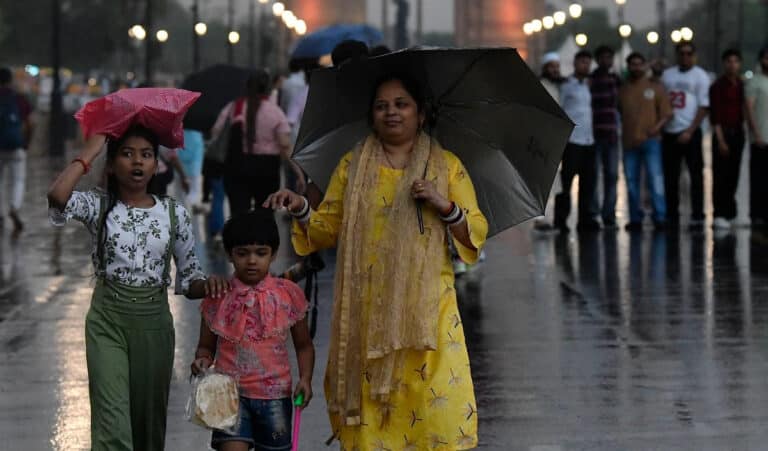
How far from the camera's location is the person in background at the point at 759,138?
17.7 meters

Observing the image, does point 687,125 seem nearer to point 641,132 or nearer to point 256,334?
point 641,132

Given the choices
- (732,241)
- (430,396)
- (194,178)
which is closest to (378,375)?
(430,396)

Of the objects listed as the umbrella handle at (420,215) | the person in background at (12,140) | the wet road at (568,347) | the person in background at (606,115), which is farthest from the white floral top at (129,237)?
the person in background at (12,140)

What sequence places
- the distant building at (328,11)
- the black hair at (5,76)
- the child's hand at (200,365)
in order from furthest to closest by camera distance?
the distant building at (328,11) → the black hair at (5,76) → the child's hand at (200,365)

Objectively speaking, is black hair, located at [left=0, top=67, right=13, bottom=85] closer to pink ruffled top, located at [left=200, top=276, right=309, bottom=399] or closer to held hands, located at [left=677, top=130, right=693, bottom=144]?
held hands, located at [left=677, top=130, right=693, bottom=144]

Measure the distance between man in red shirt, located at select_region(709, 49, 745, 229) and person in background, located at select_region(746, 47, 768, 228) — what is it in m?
0.18

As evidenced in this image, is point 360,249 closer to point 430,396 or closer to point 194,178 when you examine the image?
point 430,396

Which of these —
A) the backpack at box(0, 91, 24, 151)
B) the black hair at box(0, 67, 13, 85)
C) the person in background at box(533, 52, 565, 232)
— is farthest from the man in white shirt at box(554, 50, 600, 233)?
the black hair at box(0, 67, 13, 85)

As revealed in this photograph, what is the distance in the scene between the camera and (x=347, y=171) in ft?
19.8

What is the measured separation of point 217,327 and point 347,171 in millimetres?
686

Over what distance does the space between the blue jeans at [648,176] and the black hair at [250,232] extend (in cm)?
1237

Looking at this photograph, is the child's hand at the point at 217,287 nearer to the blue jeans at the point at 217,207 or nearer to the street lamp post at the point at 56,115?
the blue jeans at the point at 217,207

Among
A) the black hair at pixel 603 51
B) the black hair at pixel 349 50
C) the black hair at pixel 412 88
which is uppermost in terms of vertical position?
the black hair at pixel 603 51

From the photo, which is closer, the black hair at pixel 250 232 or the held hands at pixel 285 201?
the held hands at pixel 285 201
